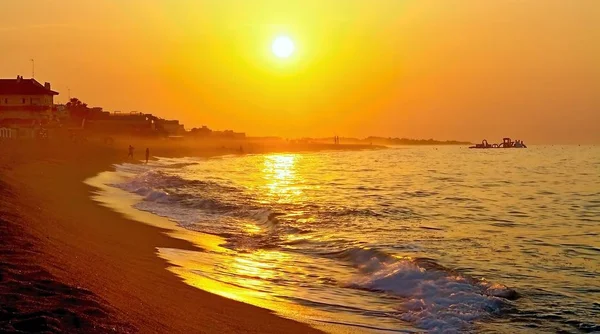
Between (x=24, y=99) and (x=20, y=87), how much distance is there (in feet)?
5.92

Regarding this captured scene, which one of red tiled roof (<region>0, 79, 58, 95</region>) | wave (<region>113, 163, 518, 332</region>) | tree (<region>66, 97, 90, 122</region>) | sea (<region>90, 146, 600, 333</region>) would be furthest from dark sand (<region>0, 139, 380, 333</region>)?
tree (<region>66, 97, 90, 122</region>)

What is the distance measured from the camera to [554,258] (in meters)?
16.5

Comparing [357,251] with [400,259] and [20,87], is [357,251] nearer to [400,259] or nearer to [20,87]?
[400,259]

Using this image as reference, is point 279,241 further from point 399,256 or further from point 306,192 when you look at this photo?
point 306,192

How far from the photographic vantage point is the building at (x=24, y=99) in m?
76.7

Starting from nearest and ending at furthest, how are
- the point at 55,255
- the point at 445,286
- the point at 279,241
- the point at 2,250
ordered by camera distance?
the point at 2,250, the point at 55,255, the point at 445,286, the point at 279,241

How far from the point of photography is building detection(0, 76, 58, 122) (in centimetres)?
7669

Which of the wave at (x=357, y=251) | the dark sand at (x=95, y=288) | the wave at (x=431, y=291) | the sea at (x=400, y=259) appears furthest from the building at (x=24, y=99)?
the wave at (x=431, y=291)

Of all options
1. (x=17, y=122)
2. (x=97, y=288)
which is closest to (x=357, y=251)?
(x=97, y=288)

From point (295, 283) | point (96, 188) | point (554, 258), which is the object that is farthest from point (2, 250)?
point (96, 188)

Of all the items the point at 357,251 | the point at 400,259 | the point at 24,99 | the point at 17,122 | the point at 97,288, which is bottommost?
the point at 357,251

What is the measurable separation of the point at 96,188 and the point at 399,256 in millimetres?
22444

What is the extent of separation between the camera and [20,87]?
7662 centimetres

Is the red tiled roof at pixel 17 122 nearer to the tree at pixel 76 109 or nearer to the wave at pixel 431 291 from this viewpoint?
Answer: the tree at pixel 76 109
